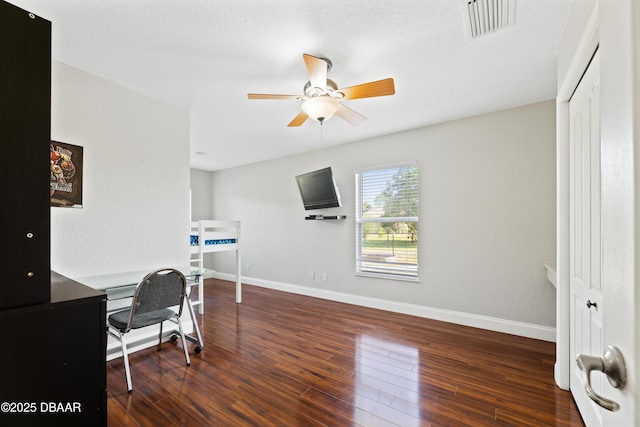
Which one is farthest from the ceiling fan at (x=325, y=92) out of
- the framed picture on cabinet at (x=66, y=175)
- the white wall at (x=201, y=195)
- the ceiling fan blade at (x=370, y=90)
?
the white wall at (x=201, y=195)

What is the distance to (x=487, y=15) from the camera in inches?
67.6

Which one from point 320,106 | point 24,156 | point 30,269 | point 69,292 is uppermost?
point 320,106

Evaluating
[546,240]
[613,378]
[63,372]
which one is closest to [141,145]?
[63,372]

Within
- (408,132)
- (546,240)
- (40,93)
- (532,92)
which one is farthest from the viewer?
(408,132)

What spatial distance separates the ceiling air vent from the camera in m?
1.62

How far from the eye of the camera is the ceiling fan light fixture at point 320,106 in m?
2.13

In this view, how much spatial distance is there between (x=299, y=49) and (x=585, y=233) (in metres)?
2.19

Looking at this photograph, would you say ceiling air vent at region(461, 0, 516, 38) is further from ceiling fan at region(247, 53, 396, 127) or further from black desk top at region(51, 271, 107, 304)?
black desk top at region(51, 271, 107, 304)

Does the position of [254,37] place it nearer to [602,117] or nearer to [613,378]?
[602,117]

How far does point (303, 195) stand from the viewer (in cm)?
452

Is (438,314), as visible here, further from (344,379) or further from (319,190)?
(319,190)

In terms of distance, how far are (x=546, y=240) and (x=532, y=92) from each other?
148cm

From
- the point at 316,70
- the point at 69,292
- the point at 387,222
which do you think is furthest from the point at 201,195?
the point at 69,292

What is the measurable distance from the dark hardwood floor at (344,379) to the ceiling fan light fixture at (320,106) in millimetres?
2087
